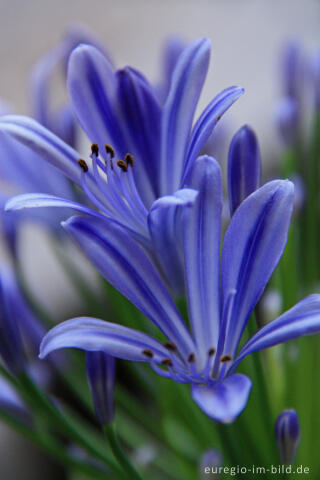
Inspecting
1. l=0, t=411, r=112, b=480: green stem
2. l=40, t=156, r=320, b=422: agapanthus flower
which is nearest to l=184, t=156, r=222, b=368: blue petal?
l=40, t=156, r=320, b=422: agapanthus flower

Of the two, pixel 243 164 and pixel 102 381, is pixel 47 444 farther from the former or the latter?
pixel 243 164

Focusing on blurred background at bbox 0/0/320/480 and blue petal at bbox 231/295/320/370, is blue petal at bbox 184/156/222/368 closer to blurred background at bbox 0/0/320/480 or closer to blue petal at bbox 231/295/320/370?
blue petal at bbox 231/295/320/370

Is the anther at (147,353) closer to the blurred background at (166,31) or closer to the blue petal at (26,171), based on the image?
the blue petal at (26,171)

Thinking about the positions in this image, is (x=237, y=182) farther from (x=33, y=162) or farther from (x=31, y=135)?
(x=33, y=162)

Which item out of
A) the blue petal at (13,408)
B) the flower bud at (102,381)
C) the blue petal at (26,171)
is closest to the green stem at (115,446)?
the flower bud at (102,381)

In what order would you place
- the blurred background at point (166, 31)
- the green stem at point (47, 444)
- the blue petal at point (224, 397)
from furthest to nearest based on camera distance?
the blurred background at point (166, 31), the green stem at point (47, 444), the blue petal at point (224, 397)
